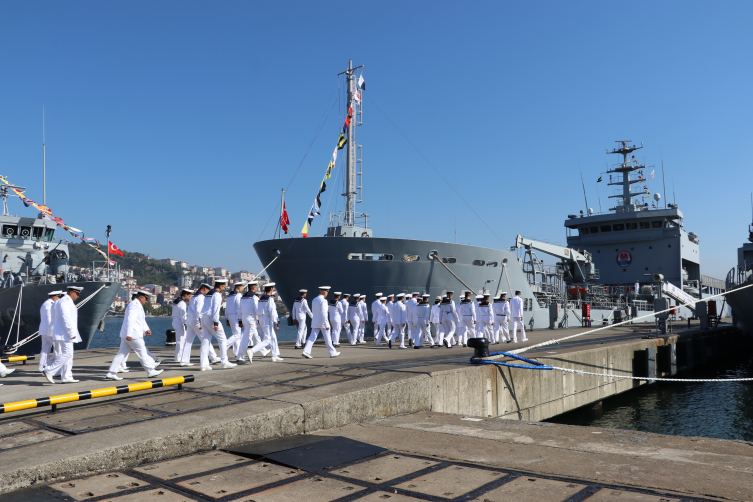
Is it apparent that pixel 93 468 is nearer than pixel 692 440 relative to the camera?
Yes

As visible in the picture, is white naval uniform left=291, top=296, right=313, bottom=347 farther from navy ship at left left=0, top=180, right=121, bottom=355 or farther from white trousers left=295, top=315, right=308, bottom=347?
navy ship at left left=0, top=180, right=121, bottom=355

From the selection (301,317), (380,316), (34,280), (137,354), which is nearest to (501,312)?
(380,316)

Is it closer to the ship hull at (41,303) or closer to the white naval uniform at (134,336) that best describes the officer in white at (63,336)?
the white naval uniform at (134,336)

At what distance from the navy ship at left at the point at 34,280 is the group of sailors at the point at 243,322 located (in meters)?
8.07

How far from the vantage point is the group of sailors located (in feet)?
24.9

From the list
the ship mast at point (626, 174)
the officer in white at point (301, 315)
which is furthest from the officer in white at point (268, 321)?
the ship mast at point (626, 174)

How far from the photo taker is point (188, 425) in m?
4.56

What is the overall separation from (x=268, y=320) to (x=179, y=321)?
159 cm

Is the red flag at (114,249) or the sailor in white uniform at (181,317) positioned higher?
the red flag at (114,249)

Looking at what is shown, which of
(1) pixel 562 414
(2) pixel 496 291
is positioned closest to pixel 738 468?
(1) pixel 562 414

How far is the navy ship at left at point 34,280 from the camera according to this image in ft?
63.1

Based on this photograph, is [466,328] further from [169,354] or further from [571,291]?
[571,291]

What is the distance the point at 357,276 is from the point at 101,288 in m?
9.02

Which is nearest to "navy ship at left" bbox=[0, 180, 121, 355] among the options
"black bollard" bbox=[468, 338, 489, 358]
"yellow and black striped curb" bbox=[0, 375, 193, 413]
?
"yellow and black striped curb" bbox=[0, 375, 193, 413]
